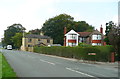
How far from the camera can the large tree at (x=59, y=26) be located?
92.7 metres

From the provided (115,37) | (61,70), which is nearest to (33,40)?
(115,37)

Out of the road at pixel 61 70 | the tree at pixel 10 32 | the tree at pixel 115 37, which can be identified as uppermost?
the tree at pixel 10 32

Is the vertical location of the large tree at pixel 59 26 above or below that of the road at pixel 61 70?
above

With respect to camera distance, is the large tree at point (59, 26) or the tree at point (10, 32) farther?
the tree at point (10, 32)


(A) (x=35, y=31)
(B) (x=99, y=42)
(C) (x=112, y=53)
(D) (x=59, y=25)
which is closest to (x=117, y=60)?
(C) (x=112, y=53)

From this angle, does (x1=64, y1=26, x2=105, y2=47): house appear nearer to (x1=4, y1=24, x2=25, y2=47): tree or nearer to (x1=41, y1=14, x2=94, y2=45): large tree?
(x1=41, y1=14, x2=94, y2=45): large tree

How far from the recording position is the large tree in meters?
92.7

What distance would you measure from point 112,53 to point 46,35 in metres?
74.6

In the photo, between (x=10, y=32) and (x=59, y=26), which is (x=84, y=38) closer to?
(x=59, y=26)

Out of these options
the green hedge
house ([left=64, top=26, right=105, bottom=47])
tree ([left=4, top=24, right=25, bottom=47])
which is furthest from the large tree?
the green hedge

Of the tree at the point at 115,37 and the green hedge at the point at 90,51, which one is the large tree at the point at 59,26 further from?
the tree at the point at 115,37

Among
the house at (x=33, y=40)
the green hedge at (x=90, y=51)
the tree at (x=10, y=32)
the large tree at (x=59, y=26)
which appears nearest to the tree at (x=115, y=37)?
the green hedge at (x=90, y=51)

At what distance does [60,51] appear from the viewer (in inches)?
1724

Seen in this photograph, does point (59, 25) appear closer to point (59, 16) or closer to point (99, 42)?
point (59, 16)
